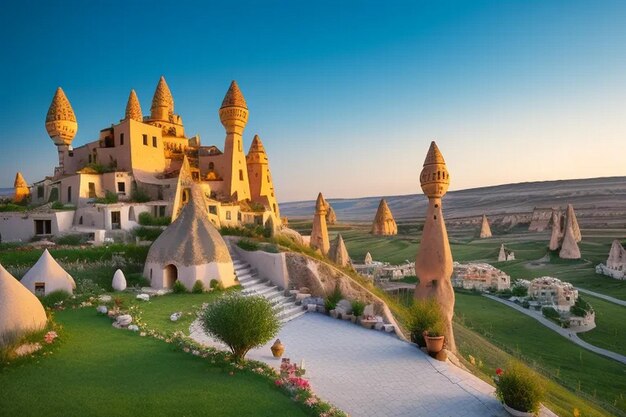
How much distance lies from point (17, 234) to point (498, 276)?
132ft

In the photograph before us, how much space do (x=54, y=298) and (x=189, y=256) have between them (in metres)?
5.29

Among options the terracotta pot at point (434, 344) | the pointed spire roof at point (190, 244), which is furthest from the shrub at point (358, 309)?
the pointed spire roof at point (190, 244)

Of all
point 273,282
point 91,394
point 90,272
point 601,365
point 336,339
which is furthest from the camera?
point 601,365

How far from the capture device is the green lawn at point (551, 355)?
18.3 m

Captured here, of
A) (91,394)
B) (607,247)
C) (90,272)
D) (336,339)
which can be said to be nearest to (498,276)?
(607,247)

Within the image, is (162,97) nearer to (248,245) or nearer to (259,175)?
(259,175)

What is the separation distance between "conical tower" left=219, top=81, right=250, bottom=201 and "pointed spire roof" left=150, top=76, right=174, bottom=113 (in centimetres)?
681

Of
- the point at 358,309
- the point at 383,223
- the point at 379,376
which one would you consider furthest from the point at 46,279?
the point at 383,223

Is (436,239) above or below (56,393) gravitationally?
above

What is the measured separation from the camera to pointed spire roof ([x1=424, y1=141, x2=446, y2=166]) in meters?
18.9

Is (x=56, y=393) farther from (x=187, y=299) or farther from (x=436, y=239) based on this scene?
(x=436, y=239)

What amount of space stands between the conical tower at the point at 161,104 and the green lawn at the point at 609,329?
37.4 m

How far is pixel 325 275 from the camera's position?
20875 millimetres

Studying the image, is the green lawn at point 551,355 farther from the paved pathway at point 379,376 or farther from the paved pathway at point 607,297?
the paved pathway at point 607,297
